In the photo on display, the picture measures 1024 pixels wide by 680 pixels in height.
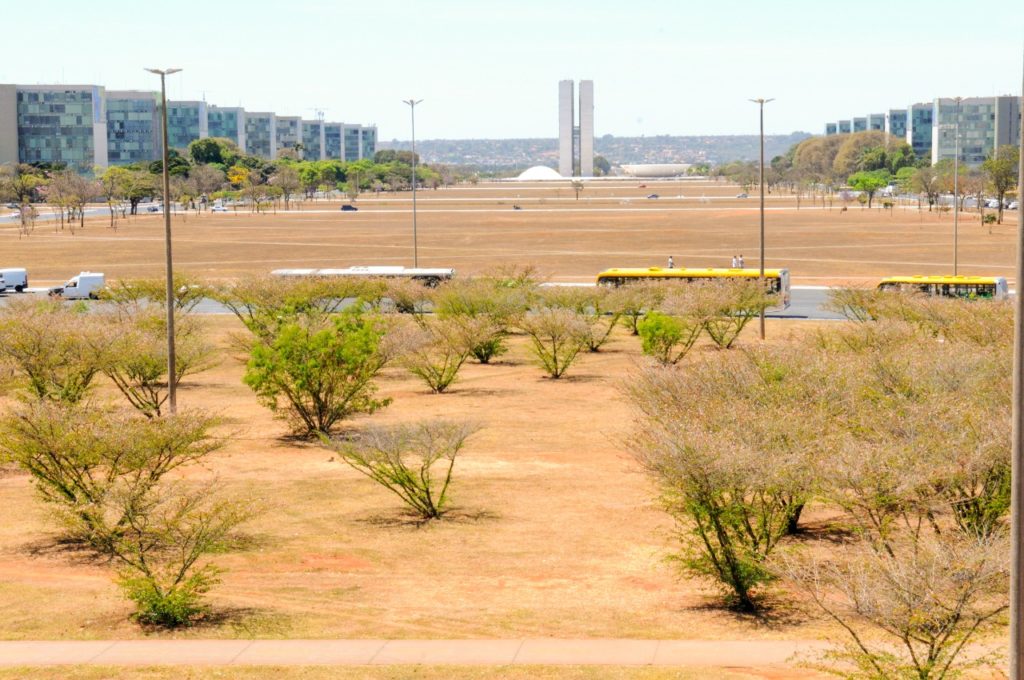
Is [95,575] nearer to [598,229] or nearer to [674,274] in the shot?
[674,274]

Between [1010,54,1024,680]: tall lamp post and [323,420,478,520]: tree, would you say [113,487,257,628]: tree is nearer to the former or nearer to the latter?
[323,420,478,520]: tree

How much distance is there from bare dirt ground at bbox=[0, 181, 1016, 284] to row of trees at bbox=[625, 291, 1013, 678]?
56.8 metres

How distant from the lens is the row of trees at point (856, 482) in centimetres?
1744

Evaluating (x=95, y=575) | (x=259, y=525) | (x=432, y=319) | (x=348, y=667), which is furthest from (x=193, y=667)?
(x=432, y=319)

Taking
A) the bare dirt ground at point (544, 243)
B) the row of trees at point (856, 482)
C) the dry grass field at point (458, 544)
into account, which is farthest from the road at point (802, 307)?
the row of trees at point (856, 482)

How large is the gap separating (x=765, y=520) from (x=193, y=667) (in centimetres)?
1061

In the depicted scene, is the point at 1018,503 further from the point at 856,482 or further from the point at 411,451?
the point at 411,451

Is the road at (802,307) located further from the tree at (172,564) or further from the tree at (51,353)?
the tree at (172,564)

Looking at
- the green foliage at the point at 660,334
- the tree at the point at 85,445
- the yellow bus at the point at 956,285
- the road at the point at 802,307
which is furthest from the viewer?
the yellow bus at the point at 956,285

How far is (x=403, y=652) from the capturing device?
20.7 m

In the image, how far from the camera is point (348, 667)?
65.2 feet

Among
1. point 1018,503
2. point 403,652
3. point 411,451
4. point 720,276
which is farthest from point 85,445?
point 720,276

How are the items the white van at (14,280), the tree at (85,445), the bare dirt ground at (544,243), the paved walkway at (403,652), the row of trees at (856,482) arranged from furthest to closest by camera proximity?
1. the bare dirt ground at (544,243)
2. the white van at (14,280)
3. the tree at (85,445)
4. the paved walkway at (403,652)
5. the row of trees at (856,482)

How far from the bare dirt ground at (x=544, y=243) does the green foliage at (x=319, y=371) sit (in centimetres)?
4913
